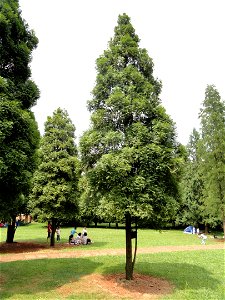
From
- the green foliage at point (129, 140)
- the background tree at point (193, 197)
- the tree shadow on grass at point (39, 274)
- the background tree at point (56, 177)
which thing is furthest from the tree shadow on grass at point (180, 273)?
the background tree at point (193, 197)

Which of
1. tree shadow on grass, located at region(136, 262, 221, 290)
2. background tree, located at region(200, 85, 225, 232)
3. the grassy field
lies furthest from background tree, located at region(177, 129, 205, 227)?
tree shadow on grass, located at region(136, 262, 221, 290)

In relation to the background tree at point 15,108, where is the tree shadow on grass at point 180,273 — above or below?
below

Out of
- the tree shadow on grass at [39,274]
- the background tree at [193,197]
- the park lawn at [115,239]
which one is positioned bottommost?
the park lawn at [115,239]

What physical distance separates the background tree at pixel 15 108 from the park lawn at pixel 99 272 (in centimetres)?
289

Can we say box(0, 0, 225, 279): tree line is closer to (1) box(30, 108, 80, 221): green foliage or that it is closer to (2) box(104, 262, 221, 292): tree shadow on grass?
(2) box(104, 262, 221, 292): tree shadow on grass

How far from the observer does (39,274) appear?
1290cm

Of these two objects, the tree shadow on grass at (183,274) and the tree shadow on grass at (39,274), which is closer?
the tree shadow on grass at (39,274)

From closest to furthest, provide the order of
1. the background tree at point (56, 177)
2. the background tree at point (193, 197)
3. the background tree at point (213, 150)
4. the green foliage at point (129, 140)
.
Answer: the green foliage at point (129, 140) → the background tree at point (56, 177) → the background tree at point (213, 150) → the background tree at point (193, 197)

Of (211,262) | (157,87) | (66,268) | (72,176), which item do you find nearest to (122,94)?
(157,87)

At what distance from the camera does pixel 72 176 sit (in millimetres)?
23453

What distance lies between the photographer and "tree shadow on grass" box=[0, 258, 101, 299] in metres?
10.5

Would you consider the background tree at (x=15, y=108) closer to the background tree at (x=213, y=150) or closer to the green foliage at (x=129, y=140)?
the green foliage at (x=129, y=140)

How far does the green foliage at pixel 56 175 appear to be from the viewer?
22.6 meters

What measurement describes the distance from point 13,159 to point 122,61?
6058mm
